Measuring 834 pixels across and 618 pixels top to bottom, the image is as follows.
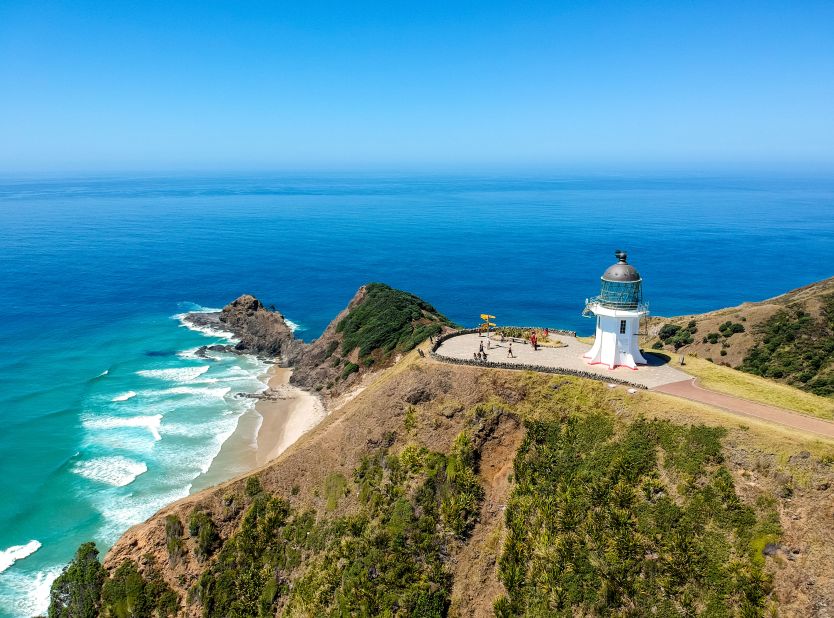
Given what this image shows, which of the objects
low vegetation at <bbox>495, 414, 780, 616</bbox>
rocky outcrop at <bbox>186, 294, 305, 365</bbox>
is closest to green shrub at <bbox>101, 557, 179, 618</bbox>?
low vegetation at <bbox>495, 414, 780, 616</bbox>

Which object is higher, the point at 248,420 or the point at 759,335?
the point at 759,335

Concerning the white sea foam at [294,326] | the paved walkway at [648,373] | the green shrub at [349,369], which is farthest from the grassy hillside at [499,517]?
the white sea foam at [294,326]

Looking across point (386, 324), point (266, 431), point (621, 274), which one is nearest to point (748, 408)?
point (621, 274)

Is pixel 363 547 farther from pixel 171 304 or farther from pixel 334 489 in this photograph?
pixel 171 304

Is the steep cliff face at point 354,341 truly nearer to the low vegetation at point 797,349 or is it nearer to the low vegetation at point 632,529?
the low vegetation at point 632,529

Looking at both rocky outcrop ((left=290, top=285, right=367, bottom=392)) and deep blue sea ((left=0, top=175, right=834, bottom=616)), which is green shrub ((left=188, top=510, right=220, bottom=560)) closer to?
deep blue sea ((left=0, top=175, right=834, bottom=616))

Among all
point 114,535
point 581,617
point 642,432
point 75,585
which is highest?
point 642,432

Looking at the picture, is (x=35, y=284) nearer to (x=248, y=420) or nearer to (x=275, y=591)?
(x=248, y=420)

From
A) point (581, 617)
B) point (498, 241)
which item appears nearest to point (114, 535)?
point (581, 617)
